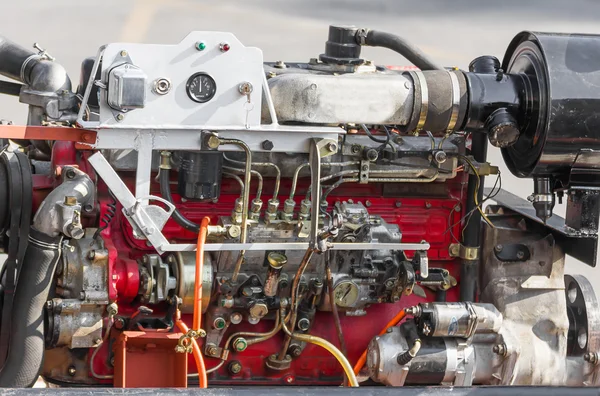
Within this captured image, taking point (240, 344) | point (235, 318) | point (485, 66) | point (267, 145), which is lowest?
point (240, 344)

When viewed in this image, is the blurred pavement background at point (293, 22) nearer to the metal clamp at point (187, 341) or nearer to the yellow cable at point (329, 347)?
the yellow cable at point (329, 347)

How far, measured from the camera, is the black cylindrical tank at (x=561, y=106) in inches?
154

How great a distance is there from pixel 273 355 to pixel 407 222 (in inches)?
30.0

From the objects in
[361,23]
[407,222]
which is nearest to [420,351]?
[407,222]

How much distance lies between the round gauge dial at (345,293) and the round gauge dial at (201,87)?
99 centimetres

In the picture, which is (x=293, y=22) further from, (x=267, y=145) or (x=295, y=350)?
(x=267, y=145)

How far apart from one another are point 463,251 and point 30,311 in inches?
68.3

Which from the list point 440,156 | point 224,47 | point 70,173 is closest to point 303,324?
point 440,156

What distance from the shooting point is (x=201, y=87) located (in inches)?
146

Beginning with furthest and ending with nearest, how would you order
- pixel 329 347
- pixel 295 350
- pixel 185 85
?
pixel 295 350 < pixel 329 347 < pixel 185 85

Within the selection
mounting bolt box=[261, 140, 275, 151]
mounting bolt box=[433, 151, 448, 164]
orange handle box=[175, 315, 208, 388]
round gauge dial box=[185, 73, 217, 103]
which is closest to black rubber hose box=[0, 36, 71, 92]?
round gauge dial box=[185, 73, 217, 103]

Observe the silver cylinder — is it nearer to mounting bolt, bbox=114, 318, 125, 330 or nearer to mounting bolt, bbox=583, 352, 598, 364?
mounting bolt, bbox=114, 318, 125, 330

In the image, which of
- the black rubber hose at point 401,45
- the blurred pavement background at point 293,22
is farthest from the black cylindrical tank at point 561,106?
the blurred pavement background at point 293,22

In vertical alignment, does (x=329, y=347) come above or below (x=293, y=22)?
below
